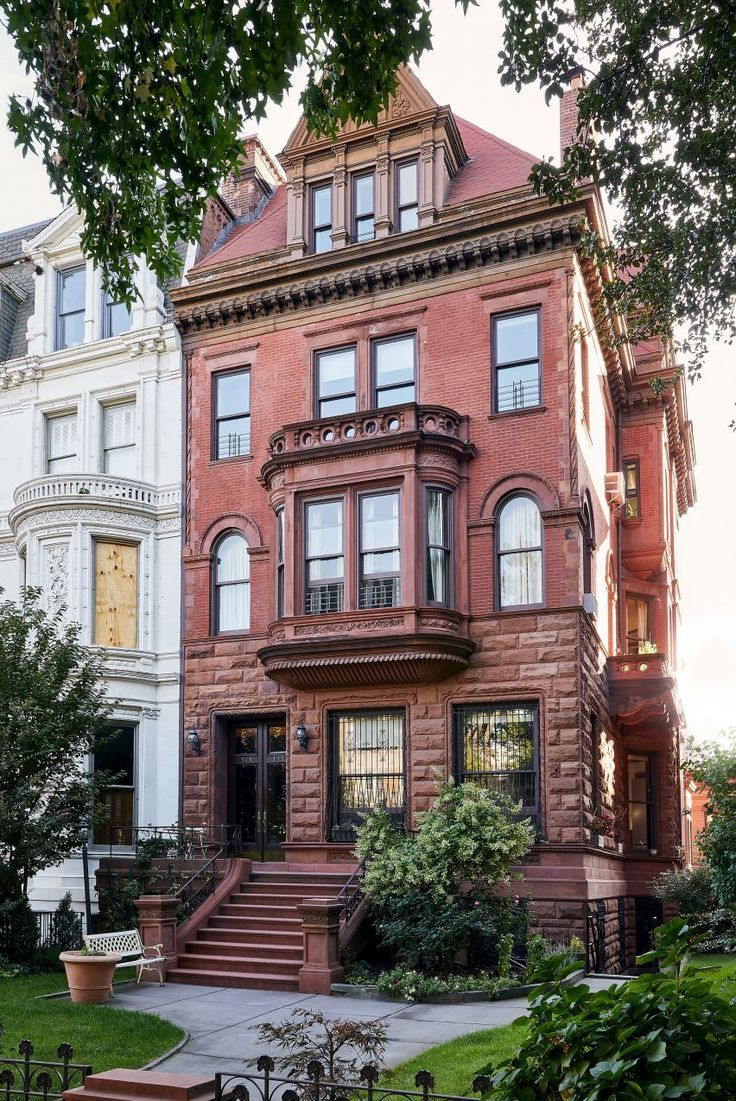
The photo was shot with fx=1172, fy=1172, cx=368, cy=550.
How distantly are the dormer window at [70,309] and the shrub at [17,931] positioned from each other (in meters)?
13.8

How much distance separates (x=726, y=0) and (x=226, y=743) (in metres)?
17.8

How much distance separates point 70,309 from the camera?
28.7 m

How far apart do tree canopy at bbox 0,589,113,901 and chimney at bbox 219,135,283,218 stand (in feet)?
42.3

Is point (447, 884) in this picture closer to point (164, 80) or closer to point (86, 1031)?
point (86, 1031)

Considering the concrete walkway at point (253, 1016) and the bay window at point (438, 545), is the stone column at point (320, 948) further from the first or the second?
the bay window at point (438, 545)

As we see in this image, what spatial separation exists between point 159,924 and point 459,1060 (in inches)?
313

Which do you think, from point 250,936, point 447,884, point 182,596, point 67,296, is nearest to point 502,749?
point 447,884

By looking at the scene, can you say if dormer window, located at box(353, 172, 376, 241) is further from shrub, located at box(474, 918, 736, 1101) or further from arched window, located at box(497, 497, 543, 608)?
shrub, located at box(474, 918, 736, 1101)

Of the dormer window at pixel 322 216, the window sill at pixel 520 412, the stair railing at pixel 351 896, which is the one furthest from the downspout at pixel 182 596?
the window sill at pixel 520 412

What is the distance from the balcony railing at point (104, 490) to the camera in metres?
25.8

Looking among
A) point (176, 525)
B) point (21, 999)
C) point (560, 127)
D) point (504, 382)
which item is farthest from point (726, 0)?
point (176, 525)

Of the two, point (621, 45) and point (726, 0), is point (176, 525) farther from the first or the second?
point (726, 0)

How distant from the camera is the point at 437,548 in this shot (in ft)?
73.8

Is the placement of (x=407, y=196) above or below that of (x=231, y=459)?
above
